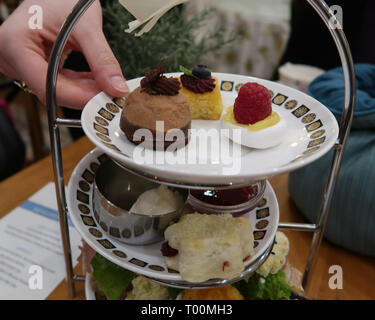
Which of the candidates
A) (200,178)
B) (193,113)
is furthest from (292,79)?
(200,178)

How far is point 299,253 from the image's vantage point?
88cm

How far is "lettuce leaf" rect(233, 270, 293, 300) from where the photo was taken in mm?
644

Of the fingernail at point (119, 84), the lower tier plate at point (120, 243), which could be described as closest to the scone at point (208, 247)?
the lower tier plate at point (120, 243)

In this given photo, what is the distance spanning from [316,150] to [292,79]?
3.45ft

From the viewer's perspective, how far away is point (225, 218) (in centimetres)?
52

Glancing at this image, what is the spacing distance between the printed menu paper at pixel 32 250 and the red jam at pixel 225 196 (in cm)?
43

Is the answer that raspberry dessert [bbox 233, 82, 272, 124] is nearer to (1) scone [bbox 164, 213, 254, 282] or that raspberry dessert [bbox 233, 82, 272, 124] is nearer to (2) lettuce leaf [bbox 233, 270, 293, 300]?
(1) scone [bbox 164, 213, 254, 282]

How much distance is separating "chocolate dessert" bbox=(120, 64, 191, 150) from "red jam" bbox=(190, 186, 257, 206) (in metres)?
0.13

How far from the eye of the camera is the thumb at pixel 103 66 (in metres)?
0.54

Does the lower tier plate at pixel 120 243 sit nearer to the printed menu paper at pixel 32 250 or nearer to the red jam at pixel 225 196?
the red jam at pixel 225 196

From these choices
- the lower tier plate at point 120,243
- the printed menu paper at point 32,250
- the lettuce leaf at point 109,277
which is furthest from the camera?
the printed menu paper at point 32,250

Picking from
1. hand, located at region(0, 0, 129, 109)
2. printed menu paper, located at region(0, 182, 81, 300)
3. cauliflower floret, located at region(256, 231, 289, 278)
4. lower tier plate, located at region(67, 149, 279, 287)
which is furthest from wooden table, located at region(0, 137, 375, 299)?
hand, located at region(0, 0, 129, 109)
